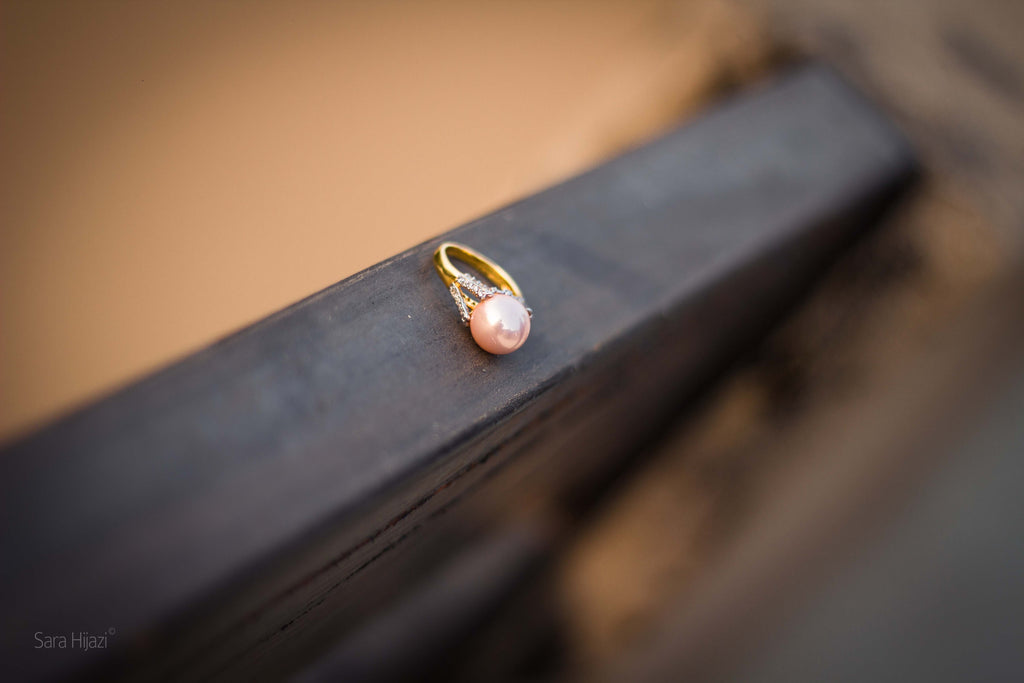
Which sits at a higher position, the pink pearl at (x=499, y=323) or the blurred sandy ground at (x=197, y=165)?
the blurred sandy ground at (x=197, y=165)

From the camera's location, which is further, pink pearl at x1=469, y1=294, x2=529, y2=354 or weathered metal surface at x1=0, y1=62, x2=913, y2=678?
pink pearl at x1=469, y1=294, x2=529, y2=354

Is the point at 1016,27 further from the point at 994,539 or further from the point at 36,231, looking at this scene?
the point at 36,231

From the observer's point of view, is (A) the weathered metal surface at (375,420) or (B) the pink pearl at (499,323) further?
(B) the pink pearl at (499,323)

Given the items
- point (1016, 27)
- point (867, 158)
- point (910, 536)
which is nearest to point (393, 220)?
point (867, 158)

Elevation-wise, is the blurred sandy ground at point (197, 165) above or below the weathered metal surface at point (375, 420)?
above

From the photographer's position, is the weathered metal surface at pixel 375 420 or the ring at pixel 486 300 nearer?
the weathered metal surface at pixel 375 420

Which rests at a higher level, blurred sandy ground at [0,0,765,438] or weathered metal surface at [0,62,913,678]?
blurred sandy ground at [0,0,765,438]
